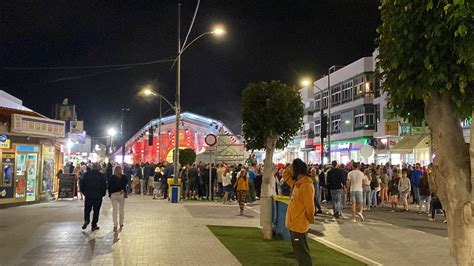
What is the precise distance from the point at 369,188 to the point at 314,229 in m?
6.96

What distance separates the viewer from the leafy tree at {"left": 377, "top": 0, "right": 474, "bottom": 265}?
446 centimetres

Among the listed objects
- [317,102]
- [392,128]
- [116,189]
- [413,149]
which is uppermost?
[317,102]

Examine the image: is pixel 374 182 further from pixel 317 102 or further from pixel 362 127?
pixel 317 102

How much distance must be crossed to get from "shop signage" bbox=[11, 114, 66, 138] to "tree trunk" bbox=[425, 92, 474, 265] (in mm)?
18976

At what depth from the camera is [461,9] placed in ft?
13.8

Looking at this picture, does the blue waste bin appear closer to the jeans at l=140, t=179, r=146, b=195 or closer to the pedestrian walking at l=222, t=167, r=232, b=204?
the pedestrian walking at l=222, t=167, r=232, b=204

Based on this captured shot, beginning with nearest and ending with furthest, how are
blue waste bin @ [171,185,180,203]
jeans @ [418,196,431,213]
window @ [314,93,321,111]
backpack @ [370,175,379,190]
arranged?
jeans @ [418,196,431,213], backpack @ [370,175,379,190], blue waste bin @ [171,185,180,203], window @ [314,93,321,111]

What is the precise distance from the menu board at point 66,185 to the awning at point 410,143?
23.9m

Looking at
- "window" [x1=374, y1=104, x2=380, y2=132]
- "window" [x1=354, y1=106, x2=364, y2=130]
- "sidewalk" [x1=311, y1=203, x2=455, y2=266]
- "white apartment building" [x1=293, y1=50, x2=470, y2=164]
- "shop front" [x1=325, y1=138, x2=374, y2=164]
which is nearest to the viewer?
"sidewalk" [x1=311, y1=203, x2=455, y2=266]

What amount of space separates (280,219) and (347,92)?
132 feet

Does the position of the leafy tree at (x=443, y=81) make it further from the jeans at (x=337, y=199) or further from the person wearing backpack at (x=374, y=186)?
the person wearing backpack at (x=374, y=186)

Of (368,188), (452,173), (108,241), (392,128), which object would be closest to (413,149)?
(392,128)

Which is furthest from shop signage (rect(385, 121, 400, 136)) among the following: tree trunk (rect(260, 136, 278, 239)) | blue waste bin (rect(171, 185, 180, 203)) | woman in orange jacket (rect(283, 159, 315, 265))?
woman in orange jacket (rect(283, 159, 315, 265))

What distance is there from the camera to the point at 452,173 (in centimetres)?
479
